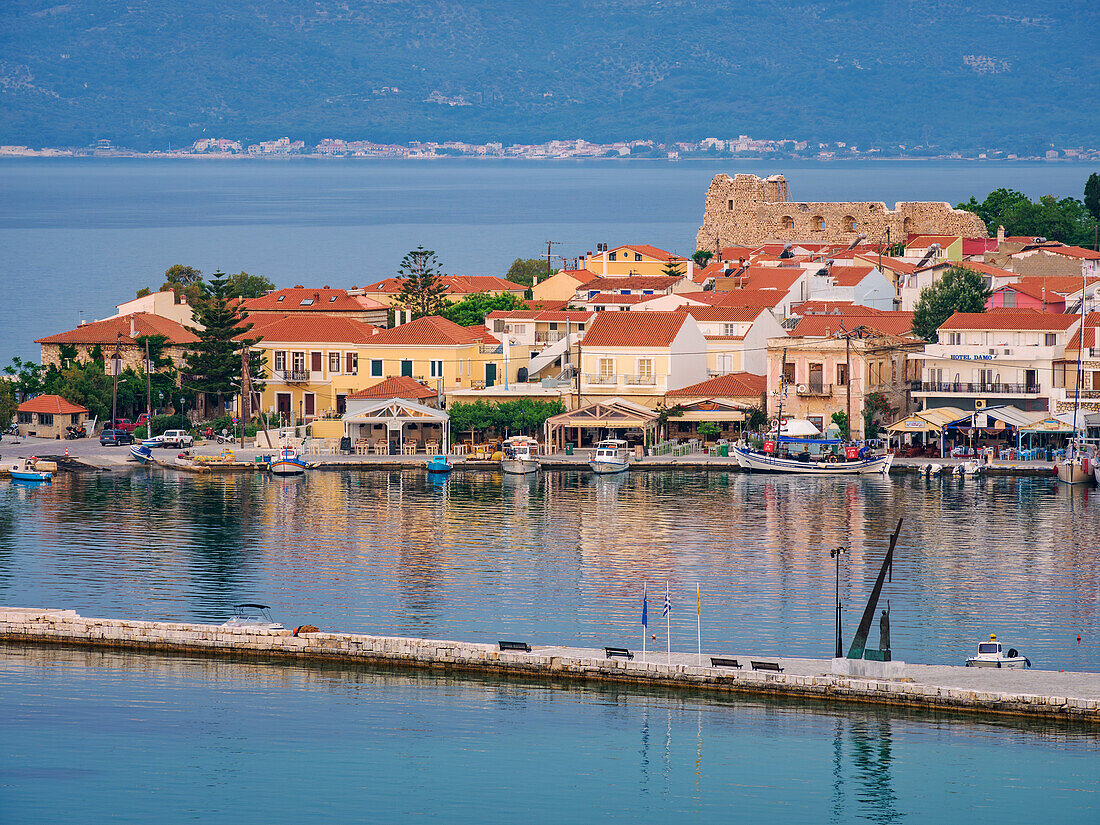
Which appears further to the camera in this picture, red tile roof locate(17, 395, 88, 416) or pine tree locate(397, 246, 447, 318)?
pine tree locate(397, 246, 447, 318)

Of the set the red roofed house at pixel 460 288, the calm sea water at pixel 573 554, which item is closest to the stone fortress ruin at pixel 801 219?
the red roofed house at pixel 460 288

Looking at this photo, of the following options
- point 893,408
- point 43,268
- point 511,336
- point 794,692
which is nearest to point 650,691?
point 794,692

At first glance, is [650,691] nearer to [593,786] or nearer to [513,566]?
[593,786]

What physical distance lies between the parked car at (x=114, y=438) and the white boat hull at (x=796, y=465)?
2435 centimetres

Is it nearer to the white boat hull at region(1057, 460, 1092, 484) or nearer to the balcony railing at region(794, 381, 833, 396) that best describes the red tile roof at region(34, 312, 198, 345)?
the balcony railing at region(794, 381, 833, 396)

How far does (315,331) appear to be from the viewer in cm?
7619

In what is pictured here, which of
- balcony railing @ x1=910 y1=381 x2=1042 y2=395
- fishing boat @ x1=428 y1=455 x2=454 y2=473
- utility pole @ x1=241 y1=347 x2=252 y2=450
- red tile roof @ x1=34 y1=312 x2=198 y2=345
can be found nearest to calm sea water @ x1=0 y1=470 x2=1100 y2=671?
fishing boat @ x1=428 y1=455 x2=454 y2=473

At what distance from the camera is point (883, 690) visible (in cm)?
3250

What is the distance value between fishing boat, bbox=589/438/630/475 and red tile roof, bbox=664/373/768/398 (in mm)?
5470

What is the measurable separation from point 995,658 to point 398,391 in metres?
40.1

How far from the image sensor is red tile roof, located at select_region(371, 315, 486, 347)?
7444 centimetres

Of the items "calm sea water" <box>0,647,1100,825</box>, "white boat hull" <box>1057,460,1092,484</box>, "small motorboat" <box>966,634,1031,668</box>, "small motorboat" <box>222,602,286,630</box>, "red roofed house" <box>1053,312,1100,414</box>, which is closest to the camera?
"calm sea water" <box>0,647,1100,825</box>

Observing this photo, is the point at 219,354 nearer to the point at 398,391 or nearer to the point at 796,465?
the point at 398,391

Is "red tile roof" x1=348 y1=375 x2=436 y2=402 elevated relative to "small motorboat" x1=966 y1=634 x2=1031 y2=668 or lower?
elevated
